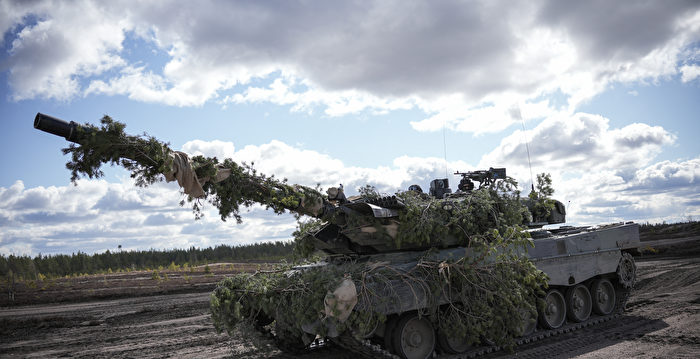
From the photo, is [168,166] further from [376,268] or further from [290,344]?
[290,344]

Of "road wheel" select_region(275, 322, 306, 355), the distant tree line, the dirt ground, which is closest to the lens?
"road wheel" select_region(275, 322, 306, 355)

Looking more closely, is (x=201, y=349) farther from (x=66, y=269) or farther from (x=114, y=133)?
(x=66, y=269)

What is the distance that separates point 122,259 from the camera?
4012 cm

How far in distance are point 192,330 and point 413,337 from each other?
6.56 m

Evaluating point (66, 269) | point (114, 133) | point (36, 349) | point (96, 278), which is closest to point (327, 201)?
point (114, 133)

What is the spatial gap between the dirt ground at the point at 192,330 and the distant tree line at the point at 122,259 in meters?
11.0

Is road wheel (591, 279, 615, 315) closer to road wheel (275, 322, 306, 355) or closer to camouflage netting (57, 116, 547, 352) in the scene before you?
camouflage netting (57, 116, 547, 352)

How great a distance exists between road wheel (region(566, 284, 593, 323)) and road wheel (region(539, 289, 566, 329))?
23cm

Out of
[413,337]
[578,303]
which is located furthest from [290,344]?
[578,303]

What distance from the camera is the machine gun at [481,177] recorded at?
11031 millimetres

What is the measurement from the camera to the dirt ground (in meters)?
9.00

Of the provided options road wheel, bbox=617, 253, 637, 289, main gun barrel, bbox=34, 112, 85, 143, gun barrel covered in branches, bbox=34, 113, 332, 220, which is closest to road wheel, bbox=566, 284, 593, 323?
road wheel, bbox=617, 253, 637, 289

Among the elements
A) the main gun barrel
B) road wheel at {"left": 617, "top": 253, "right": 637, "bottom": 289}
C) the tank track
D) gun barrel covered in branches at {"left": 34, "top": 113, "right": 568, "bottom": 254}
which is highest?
the main gun barrel

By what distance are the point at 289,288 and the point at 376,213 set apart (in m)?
1.77
